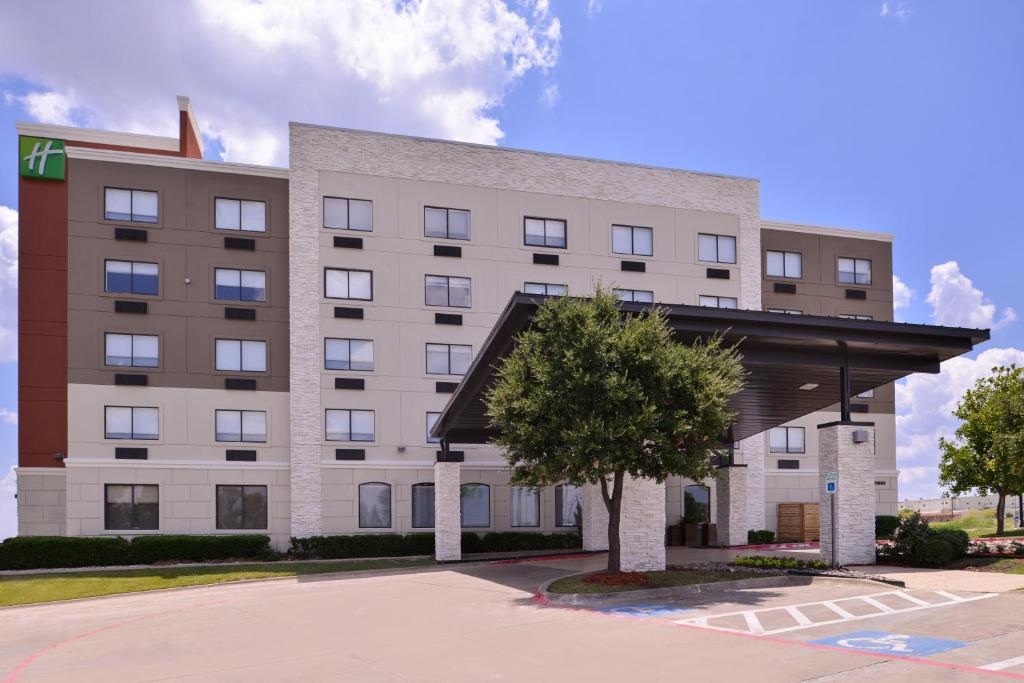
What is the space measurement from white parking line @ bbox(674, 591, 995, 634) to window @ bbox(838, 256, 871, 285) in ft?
95.7

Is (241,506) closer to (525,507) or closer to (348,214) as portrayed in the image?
(525,507)

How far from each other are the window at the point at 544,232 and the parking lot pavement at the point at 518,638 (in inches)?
798

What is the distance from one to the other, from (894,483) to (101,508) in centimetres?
3708

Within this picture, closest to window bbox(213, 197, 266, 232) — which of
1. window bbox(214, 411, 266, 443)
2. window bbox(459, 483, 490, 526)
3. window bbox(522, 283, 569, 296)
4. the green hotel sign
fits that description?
the green hotel sign

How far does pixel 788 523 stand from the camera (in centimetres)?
4162

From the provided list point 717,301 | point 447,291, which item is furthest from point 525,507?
point 717,301

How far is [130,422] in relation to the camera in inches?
1371

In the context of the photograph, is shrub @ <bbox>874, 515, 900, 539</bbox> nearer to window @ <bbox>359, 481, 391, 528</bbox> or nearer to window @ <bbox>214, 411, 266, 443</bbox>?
window @ <bbox>359, 481, 391, 528</bbox>

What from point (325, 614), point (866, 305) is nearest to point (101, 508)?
point (325, 614)

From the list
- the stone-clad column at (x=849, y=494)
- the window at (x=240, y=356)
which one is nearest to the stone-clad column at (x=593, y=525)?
the stone-clad column at (x=849, y=494)

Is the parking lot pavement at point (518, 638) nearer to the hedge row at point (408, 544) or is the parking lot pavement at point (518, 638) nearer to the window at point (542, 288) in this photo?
the hedge row at point (408, 544)

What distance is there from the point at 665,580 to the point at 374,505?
59.6 feet

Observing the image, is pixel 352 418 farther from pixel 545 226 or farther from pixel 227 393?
pixel 545 226

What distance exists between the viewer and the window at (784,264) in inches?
1761
